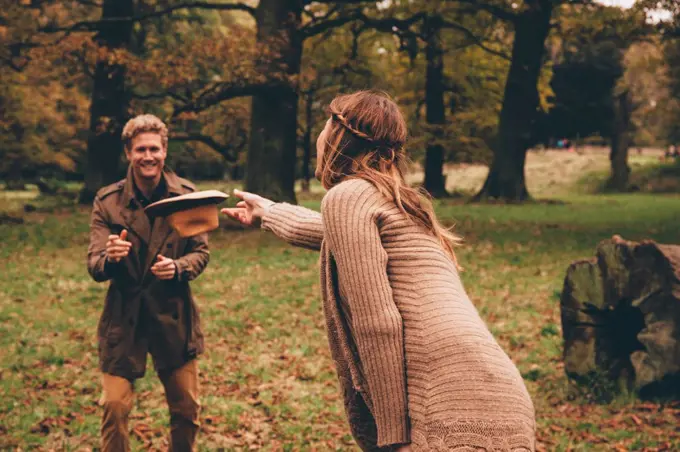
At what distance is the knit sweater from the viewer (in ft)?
8.13

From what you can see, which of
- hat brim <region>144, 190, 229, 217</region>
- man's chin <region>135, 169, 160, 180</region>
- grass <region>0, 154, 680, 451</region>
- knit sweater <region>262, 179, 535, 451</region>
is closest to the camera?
knit sweater <region>262, 179, 535, 451</region>

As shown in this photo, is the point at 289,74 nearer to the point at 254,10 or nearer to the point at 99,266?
the point at 254,10

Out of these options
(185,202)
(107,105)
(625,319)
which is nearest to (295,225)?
(185,202)

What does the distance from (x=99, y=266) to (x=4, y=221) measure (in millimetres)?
16141

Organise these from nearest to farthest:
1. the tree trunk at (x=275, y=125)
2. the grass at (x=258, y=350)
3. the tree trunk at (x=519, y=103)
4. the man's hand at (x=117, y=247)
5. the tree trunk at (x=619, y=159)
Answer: the man's hand at (x=117, y=247)
the grass at (x=258, y=350)
the tree trunk at (x=275, y=125)
the tree trunk at (x=519, y=103)
the tree trunk at (x=619, y=159)

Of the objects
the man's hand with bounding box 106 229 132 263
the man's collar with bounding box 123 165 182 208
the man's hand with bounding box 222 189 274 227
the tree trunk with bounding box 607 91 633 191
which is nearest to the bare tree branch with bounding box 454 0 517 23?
the man's collar with bounding box 123 165 182 208

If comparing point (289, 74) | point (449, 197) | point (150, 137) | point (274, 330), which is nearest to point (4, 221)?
point (289, 74)

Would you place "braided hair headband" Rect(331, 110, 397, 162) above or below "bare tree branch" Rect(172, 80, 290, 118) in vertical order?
below

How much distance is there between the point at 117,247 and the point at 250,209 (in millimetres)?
1465

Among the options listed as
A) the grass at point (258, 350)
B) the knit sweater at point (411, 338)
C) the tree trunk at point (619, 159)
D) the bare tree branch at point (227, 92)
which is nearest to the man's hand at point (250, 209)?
the knit sweater at point (411, 338)

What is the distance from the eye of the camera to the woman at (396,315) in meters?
2.48

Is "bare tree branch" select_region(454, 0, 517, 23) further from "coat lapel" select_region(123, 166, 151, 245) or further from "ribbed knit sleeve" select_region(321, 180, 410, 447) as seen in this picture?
"ribbed knit sleeve" select_region(321, 180, 410, 447)

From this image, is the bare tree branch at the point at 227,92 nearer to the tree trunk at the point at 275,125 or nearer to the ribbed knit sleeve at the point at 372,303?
the tree trunk at the point at 275,125

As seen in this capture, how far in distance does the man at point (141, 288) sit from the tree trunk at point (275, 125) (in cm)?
1318
